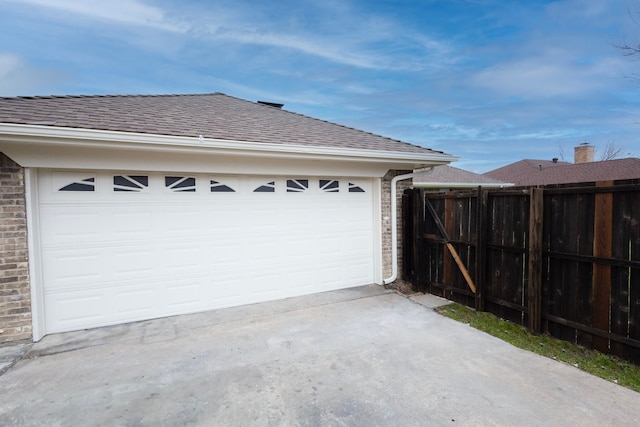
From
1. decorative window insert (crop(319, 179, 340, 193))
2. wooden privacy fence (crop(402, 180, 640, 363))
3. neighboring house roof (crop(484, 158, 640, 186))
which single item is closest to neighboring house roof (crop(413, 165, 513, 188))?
neighboring house roof (crop(484, 158, 640, 186))

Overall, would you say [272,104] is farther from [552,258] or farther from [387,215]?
[552,258]

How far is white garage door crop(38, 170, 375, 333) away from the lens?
4.51 m

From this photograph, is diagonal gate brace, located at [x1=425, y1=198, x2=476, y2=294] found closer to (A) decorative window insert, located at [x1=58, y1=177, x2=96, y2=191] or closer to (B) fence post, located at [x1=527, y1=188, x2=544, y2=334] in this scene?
(B) fence post, located at [x1=527, y1=188, x2=544, y2=334]

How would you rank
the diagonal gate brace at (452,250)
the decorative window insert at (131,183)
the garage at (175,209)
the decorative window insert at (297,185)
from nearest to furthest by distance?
the garage at (175,209) < the decorative window insert at (131,183) < the diagonal gate brace at (452,250) < the decorative window insert at (297,185)

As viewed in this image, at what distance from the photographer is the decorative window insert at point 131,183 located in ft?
15.5

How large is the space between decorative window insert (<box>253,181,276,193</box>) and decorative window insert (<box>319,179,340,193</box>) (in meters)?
0.98

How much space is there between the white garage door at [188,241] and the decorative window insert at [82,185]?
0.01 meters

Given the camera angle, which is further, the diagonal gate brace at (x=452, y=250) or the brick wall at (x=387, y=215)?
the brick wall at (x=387, y=215)

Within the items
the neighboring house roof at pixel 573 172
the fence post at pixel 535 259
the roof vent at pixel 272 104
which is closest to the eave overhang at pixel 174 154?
the fence post at pixel 535 259

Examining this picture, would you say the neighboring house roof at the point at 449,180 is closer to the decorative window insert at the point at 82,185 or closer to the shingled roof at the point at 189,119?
the shingled roof at the point at 189,119

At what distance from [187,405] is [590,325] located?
4.52 meters

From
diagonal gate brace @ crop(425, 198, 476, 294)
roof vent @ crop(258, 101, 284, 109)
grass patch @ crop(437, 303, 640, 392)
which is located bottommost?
grass patch @ crop(437, 303, 640, 392)

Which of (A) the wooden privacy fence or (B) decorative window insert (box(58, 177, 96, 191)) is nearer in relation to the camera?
(A) the wooden privacy fence

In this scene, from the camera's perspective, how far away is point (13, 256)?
4098 mm
